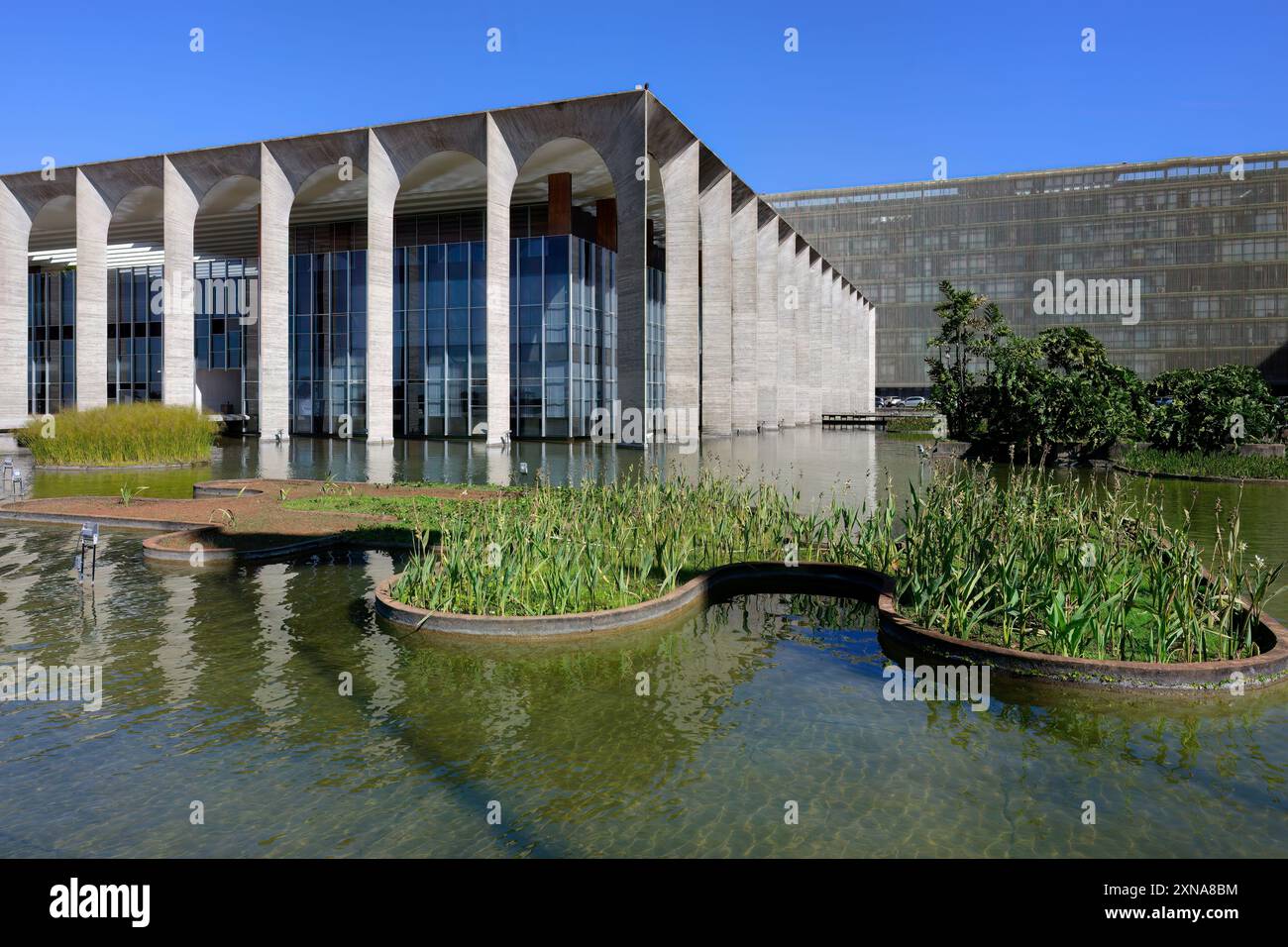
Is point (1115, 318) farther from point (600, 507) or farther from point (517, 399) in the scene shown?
point (600, 507)

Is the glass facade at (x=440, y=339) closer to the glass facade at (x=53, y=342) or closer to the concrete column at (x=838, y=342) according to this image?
the glass facade at (x=53, y=342)

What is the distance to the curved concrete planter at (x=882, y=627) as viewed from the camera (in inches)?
296

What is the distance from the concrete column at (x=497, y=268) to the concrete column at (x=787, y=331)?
27289 mm

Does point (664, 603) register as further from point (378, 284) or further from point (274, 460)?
point (378, 284)

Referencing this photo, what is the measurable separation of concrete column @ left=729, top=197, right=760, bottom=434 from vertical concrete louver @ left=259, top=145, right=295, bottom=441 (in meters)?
21.7

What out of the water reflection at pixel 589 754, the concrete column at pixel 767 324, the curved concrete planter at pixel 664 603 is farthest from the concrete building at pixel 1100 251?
the water reflection at pixel 589 754

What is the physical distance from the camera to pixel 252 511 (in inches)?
629

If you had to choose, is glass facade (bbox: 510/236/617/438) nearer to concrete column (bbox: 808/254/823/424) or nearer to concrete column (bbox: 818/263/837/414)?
concrete column (bbox: 808/254/823/424)

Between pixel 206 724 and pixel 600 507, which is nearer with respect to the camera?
pixel 206 724

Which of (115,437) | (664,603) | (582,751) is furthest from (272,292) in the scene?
(582,751)

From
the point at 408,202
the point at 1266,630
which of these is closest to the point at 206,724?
the point at 1266,630

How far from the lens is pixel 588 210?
158 ft

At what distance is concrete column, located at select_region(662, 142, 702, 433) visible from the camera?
128 feet

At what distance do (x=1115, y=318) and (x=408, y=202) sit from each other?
85672 mm
